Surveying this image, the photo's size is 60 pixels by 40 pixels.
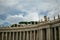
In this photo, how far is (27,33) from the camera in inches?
3216

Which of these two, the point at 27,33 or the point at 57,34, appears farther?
the point at 27,33

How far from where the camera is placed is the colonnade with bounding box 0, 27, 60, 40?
5909cm

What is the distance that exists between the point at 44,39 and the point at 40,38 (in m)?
3.44

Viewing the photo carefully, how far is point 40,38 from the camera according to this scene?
70.8 m

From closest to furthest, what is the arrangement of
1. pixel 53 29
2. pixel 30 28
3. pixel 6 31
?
pixel 53 29, pixel 30 28, pixel 6 31

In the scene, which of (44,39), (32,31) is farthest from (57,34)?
(32,31)

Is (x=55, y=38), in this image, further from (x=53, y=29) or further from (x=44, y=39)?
(x=44, y=39)

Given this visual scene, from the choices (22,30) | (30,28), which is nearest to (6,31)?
(22,30)

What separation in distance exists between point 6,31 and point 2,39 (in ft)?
15.2

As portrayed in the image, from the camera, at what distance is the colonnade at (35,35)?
5909 cm

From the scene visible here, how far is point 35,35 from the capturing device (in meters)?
76.5

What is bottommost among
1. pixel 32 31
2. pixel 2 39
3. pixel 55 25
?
pixel 2 39

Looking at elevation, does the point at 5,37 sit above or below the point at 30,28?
below

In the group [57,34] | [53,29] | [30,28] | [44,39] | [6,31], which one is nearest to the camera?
[57,34]
